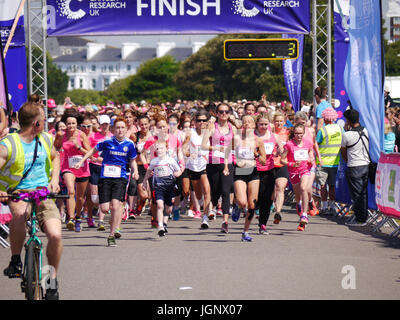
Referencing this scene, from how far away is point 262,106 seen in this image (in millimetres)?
19688

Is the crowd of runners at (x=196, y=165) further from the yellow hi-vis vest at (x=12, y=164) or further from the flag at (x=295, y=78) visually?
the yellow hi-vis vest at (x=12, y=164)

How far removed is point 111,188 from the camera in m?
13.0

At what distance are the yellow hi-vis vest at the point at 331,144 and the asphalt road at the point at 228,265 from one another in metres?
2.21

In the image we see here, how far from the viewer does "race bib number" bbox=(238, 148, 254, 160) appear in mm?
13398

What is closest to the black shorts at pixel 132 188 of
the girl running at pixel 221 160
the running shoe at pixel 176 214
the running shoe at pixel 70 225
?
the running shoe at pixel 176 214

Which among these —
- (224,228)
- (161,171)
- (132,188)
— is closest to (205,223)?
(224,228)

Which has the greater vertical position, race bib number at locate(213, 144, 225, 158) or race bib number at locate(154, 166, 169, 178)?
race bib number at locate(213, 144, 225, 158)

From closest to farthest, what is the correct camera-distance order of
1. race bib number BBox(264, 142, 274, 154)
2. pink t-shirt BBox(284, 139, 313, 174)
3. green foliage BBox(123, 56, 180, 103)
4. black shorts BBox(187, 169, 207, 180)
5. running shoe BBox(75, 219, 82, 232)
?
1. race bib number BBox(264, 142, 274, 154)
2. pink t-shirt BBox(284, 139, 313, 174)
3. running shoe BBox(75, 219, 82, 232)
4. black shorts BBox(187, 169, 207, 180)
5. green foliage BBox(123, 56, 180, 103)

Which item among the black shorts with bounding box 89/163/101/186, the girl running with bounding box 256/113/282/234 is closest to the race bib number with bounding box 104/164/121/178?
the girl running with bounding box 256/113/282/234

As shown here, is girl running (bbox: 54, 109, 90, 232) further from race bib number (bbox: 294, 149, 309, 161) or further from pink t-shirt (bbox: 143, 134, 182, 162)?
race bib number (bbox: 294, 149, 309, 161)

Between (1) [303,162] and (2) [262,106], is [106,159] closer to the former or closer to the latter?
(1) [303,162]

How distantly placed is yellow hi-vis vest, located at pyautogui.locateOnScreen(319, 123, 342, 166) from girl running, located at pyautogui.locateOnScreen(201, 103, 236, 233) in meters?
3.12

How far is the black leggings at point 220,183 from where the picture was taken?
14195mm

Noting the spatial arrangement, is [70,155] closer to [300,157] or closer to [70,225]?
[70,225]
